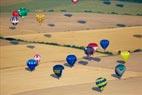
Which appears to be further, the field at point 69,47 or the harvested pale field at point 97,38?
the harvested pale field at point 97,38

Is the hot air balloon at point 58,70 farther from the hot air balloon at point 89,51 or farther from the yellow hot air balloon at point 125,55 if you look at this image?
the yellow hot air balloon at point 125,55

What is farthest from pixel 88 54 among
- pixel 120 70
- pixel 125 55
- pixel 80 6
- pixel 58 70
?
pixel 80 6

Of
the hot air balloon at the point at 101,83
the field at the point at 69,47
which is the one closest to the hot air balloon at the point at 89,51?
the field at the point at 69,47

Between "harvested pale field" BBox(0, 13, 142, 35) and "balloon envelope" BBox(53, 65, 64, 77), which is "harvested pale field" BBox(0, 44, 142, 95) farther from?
"harvested pale field" BBox(0, 13, 142, 35)

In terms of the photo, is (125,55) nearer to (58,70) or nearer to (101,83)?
(58,70)

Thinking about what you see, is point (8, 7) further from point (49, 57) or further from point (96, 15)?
point (49, 57)

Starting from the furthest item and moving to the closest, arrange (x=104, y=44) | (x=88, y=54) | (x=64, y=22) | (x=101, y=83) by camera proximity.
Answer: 1. (x=64, y=22)
2. (x=104, y=44)
3. (x=88, y=54)
4. (x=101, y=83)

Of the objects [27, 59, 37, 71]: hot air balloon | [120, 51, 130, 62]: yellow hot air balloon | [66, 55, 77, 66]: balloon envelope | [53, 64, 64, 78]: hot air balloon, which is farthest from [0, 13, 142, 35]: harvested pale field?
[53, 64, 64, 78]: hot air balloon
